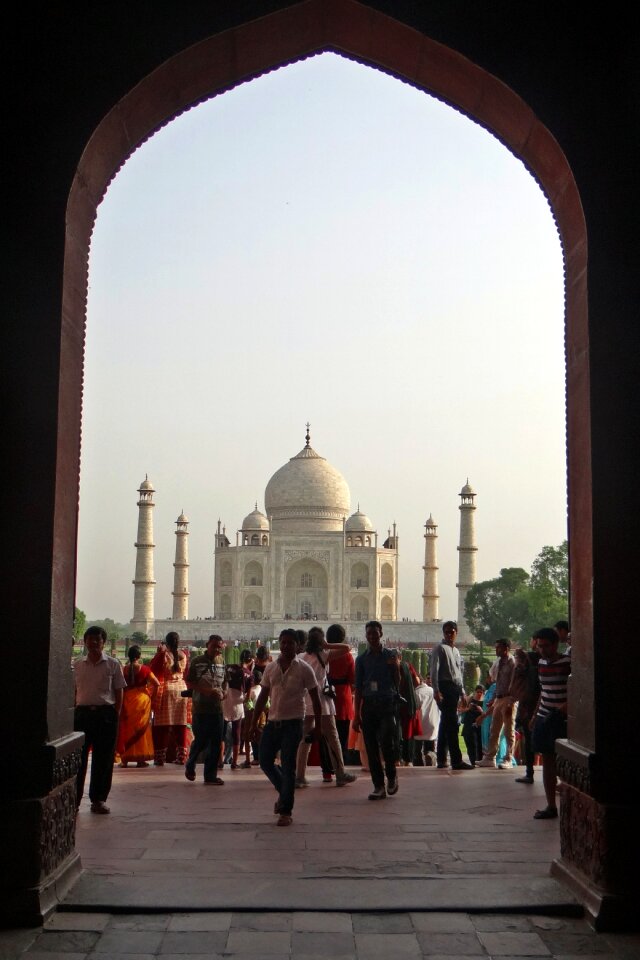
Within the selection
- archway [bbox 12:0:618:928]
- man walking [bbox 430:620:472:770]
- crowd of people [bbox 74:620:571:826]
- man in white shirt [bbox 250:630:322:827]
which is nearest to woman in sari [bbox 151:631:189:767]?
crowd of people [bbox 74:620:571:826]

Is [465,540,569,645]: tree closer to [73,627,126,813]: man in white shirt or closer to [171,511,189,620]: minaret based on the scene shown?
[171,511,189,620]: minaret

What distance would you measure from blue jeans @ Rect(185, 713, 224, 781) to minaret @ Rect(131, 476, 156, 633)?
38476 millimetres

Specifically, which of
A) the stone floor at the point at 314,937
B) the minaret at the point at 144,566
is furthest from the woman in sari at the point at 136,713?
the minaret at the point at 144,566

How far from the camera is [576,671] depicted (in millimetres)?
4004

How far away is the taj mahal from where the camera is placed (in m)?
45.3

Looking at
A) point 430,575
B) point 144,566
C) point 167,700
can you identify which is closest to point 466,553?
point 430,575

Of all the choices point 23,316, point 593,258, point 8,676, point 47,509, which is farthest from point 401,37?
point 8,676

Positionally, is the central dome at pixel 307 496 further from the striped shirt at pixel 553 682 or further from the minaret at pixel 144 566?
Answer: the striped shirt at pixel 553 682

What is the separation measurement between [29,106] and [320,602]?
4547 centimetres

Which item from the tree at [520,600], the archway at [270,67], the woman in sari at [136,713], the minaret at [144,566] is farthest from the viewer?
the minaret at [144,566]

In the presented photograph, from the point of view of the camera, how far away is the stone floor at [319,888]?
3295 millimetres

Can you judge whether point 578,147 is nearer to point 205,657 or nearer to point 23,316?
point 23,316

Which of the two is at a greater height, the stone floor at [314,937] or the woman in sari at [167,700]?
the woman in sari at [167,700]

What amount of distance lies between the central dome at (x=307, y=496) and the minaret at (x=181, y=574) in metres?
4.47
